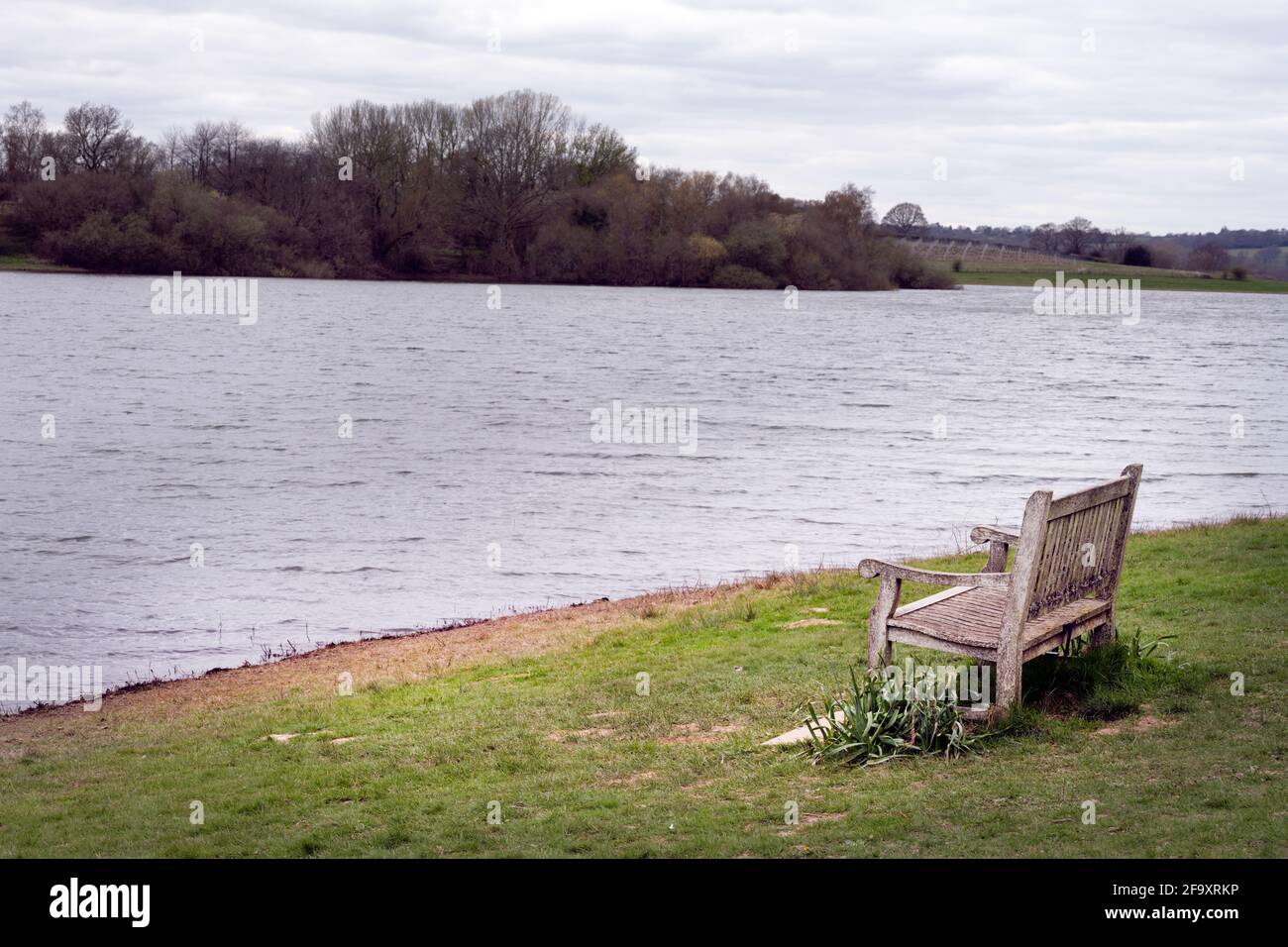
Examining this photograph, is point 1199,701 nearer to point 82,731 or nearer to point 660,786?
point 660,786

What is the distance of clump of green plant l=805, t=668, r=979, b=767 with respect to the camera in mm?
7926

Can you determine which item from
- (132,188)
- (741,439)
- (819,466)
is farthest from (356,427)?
(132,188)

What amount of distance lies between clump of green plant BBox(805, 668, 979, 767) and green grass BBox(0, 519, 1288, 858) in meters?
0.15

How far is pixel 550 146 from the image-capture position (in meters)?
156

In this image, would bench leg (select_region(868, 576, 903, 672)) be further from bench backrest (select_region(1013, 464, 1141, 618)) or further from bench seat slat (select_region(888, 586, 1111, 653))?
bench backrest (select_region(1013, 464, 1141, 618))

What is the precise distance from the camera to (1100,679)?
8.63 meters

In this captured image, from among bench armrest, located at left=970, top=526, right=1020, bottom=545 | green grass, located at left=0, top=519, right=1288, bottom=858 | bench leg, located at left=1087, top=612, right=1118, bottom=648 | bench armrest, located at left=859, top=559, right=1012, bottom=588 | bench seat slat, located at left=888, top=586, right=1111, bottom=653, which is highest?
bench armrest, located at left=970, top=526, right=1020, bottom=545

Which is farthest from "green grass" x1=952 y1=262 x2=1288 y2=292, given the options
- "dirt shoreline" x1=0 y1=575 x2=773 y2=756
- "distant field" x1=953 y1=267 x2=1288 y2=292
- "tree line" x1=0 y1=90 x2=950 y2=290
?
"dirt shoreline" x1=0 y1=575 x2=773 y2=756

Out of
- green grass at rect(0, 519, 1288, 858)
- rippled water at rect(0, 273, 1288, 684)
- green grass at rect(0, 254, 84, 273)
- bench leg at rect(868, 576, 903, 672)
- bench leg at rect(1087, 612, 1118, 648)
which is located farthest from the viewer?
green grass at rect(0, 254, 84, 273)

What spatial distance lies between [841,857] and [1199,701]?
10.9ft

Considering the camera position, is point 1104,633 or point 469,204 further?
point 469,204

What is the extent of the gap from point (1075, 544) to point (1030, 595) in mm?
825

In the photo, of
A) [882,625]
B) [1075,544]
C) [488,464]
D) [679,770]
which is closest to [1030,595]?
[1075,544]

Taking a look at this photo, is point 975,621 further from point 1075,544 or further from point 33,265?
point 33,265
